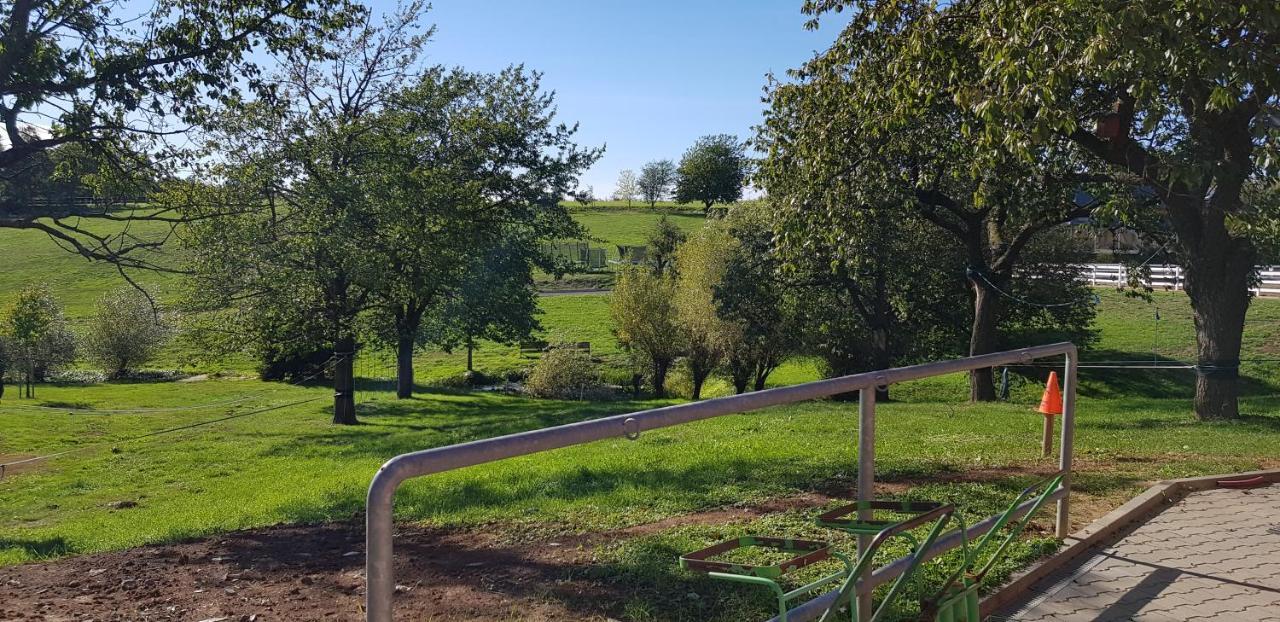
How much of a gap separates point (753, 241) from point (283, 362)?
19.2 metres

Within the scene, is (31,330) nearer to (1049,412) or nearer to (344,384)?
(344,384)

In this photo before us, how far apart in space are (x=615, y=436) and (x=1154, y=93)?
8.66 metres

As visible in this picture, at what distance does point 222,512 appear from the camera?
10180 millimetres

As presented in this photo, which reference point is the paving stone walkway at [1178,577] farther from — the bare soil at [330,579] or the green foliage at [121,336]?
the green foliage at [121,336]

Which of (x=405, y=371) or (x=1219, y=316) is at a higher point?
(x=1219, y=316)

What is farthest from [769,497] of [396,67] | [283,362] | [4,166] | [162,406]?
[283,362]

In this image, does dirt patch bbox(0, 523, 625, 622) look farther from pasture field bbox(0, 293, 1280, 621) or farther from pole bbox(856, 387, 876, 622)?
pole bbox(856, 387, 876, 622)

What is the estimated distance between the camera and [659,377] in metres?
34.6

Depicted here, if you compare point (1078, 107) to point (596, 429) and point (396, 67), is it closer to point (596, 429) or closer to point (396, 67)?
point (596, 429)

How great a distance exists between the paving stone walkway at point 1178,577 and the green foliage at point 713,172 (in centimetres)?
8718

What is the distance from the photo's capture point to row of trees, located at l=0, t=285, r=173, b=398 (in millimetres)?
29078

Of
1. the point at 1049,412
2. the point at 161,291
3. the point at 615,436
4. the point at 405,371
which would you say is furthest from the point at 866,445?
the point at 405,371

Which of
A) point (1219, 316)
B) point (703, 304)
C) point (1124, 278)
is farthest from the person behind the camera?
point (1124, 278)

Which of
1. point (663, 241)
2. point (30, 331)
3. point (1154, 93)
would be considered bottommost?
point (30, 331)
